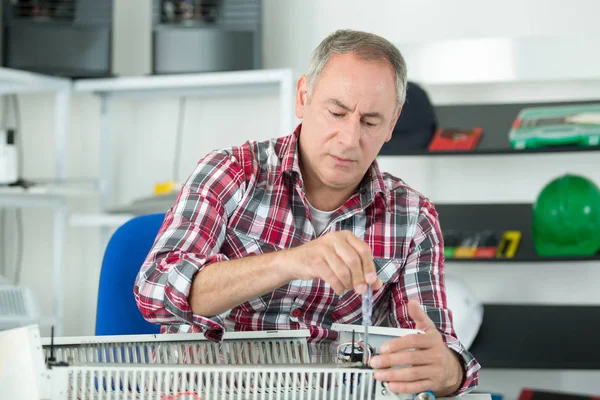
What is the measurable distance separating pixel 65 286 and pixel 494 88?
1.76m

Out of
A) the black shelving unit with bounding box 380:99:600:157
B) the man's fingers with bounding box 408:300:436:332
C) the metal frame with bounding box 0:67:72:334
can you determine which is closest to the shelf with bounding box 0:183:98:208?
the metal frame with bounding box 0:67:72:334

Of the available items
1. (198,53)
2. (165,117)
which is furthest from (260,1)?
(165,117)

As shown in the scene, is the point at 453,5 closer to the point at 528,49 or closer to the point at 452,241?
the point at 528,49

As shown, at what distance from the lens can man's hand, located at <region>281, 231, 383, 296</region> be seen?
2.80 ft

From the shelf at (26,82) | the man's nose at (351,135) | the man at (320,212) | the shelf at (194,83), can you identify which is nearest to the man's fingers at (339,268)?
the man at (320,212)

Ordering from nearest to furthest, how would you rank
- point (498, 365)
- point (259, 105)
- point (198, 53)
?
point (498, 365)
point (198, 53)
point (259, 105)

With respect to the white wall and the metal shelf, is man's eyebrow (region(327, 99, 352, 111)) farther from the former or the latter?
the white wall

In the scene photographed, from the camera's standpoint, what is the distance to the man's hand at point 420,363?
2.60ft

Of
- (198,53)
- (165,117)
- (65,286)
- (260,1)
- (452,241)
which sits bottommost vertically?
(65,286)

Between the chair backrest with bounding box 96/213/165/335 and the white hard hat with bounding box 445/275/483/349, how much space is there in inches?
45.2

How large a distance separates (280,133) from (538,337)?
3.47 ft

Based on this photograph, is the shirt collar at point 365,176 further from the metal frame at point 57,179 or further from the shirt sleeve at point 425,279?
the metal frame at point 57,179

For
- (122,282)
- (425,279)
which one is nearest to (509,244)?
(425,279)

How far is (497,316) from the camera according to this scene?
255 cm
